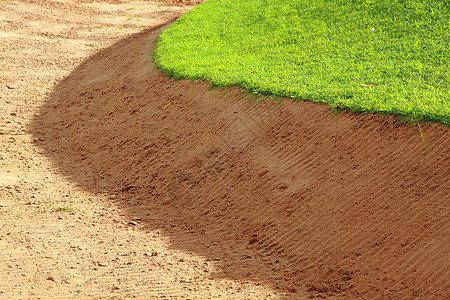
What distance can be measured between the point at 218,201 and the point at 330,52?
3.59m

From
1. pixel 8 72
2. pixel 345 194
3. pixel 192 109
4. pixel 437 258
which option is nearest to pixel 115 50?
pixel 8 72

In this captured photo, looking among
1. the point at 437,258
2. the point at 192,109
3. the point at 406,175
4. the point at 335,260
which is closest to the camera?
the point at 437,258

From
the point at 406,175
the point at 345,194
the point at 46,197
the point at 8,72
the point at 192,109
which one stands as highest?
the point at 406,175

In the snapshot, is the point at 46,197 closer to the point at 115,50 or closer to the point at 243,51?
the point at 243,51

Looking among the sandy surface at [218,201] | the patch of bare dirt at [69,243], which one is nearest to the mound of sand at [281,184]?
the sandy surface at [218,201]

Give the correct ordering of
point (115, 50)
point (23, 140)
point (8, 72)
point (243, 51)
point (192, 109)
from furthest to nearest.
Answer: point (115, 50)
point (8, 72)
point (243, 51)
point (23, 140)
point (192, 109)

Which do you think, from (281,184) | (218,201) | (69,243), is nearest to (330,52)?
(281,184)

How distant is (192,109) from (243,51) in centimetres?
210

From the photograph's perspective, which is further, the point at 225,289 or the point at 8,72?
the point at 8,72

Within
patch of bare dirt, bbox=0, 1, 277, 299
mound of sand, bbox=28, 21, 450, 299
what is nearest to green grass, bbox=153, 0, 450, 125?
mound of sand, bbox=28, 21, 450, 299

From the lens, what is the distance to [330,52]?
25.8ft

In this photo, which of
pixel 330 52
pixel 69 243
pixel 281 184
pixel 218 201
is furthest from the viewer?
pixel 330 52

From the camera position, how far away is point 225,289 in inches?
172

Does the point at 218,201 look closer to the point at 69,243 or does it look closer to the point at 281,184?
the point at 281,184
